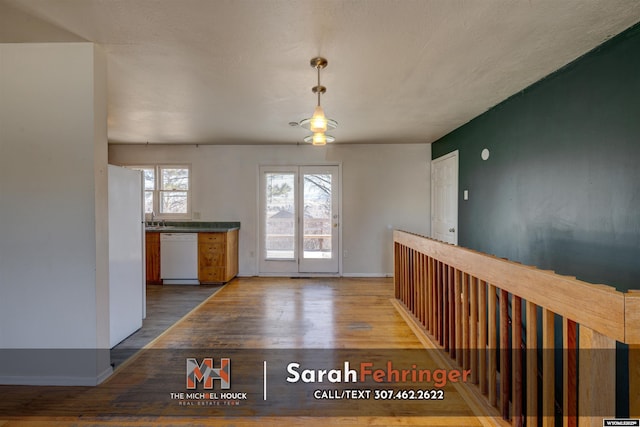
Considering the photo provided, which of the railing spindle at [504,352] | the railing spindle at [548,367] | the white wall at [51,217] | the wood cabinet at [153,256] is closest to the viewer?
the railing spindle at [548,367]

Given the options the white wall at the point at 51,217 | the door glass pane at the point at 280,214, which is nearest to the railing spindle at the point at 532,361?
the white wall at the point at 51,217

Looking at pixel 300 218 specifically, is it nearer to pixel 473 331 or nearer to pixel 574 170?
pixel 473 331

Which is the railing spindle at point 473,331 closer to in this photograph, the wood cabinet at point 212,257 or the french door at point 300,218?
the french door at point 300,218

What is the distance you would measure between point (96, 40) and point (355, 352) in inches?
118

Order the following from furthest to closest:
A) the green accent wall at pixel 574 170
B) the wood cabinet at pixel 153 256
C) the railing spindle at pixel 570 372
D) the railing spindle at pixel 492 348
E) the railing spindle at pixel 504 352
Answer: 1. the wood cabinet at pixel 153 256
2. the green accent wall at pixel 574 170
3. the railing spindle at pixel 492 348
4. the railing spindle at pixel 504 352
5. the railing spindle at pixel 570 372

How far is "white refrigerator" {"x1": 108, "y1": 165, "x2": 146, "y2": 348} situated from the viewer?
8.34 feet

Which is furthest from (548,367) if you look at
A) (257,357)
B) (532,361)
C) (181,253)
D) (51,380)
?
(181,253)

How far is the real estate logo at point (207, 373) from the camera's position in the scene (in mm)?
2059

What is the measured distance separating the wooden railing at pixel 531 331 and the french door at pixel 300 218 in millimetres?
2593

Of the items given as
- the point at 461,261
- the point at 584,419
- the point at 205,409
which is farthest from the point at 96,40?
the point at 584,419

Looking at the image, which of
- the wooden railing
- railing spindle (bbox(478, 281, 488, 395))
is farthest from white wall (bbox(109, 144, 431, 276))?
railing spindle (bbox(478, 281, 488, 395))

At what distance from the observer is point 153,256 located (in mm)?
4672

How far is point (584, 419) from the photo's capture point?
1093 millimetres

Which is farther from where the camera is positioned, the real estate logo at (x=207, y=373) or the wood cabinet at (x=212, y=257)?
the wood cabinet at (x=212, y=257)
